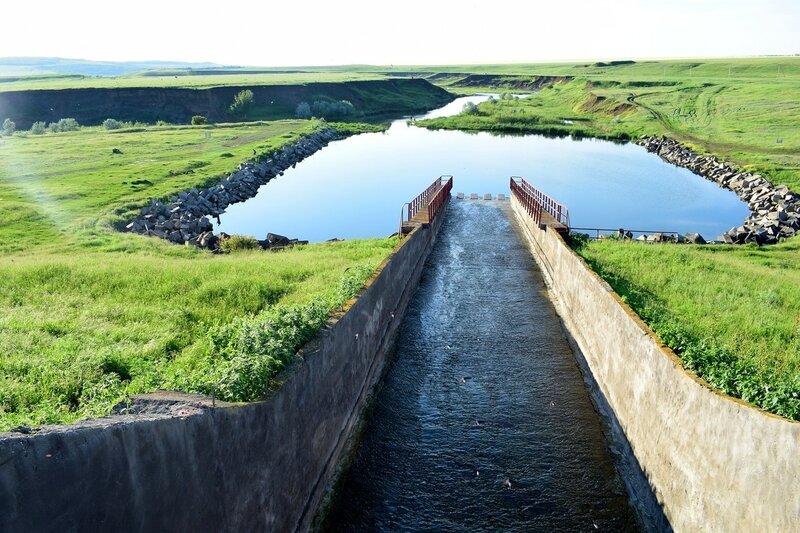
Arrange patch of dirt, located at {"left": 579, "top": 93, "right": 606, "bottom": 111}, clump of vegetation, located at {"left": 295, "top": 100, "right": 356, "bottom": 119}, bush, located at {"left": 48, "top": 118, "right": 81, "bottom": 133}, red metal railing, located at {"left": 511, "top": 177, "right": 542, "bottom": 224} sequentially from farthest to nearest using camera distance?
patch of dirt, located at {"left": 579, "top": 93, "right": 606, "bottom": 111}, clump of vegetation, located at {"left": 295, "top": 100, "right": 356, "bottom": 119}, bush, located at {"left": 48, "top": 118, "right": 81, "bottom": 133}, red metal railing, located at {"left": 511, "top": 177, "right": 542, "bottom": 224}

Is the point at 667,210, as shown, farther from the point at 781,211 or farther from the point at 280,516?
the point at 280,516

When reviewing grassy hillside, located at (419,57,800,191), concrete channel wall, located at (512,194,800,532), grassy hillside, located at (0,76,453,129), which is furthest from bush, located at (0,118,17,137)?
concrete channel wall, located at (512,194,800,532)

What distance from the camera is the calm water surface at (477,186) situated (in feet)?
148

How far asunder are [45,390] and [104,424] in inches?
243

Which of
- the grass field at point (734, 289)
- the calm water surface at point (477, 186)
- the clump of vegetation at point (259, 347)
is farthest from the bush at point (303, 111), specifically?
the clump of vegetation at point (259, 347)

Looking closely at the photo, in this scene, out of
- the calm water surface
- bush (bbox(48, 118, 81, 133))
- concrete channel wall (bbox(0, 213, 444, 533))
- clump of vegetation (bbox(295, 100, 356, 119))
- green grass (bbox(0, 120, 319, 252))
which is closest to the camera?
concrete channel wall (bbox(0, 213, 444, 533))

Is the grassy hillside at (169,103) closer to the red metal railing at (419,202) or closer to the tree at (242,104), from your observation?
the tree at (242,104)

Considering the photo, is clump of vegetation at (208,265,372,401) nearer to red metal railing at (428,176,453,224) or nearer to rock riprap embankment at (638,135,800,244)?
red metal railing at (428,176,453,224)

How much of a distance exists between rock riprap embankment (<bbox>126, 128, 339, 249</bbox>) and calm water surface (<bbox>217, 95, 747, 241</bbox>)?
117 centimetres

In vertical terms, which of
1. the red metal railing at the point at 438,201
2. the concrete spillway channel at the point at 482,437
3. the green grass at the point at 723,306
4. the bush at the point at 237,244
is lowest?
the concrete spillway channel at the point at 482,437

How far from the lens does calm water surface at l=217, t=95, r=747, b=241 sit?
45000 mm

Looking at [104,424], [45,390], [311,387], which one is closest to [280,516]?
[311,387]

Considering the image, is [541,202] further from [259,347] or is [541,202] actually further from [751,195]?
[751,195]

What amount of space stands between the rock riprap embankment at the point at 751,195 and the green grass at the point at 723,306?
543cm
